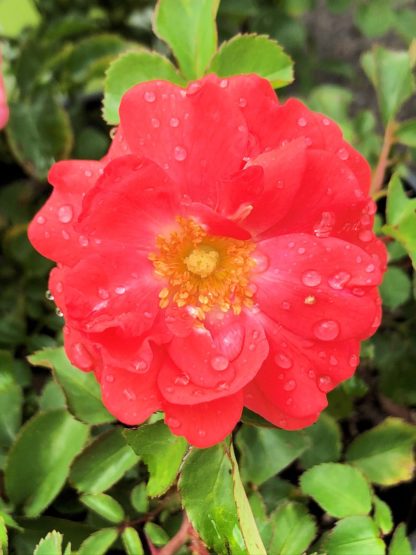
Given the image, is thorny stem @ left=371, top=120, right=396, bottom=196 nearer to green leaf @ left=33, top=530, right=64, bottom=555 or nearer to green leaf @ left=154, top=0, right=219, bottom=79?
green leaf @ left=154, top=0, right=219, bottom=79

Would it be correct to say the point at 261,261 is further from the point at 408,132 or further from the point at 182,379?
the point at 408,132

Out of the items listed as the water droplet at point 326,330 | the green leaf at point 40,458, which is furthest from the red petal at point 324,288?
the green leaf at point 40,458

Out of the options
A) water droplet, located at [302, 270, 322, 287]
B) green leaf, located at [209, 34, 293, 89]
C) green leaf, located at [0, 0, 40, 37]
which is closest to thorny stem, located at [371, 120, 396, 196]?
green leaf, located at [209, 34, 293, 89]

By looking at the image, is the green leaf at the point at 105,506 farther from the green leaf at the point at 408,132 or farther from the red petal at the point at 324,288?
the green leaf at the point at 408,132

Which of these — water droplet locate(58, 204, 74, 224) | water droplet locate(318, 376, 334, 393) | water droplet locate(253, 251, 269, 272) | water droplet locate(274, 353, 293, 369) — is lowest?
water droplet locate(318, 376, 334, 393)

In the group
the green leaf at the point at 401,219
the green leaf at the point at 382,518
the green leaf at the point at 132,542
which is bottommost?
the green leaf at the point at 382,518

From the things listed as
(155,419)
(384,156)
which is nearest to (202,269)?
(155,419)

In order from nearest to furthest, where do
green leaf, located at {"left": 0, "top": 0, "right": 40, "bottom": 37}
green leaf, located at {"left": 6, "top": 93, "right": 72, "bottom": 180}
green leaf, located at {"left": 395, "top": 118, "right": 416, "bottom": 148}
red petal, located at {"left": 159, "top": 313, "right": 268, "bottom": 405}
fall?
red petal, located at {"left": 159, "top": 313, "right": 268, "bottom": 405} → green leaf, located at {"left": 395, "top": 118, "right": 416, "bottom": 148} → green leaf, located at {"left": 6, "top": 93, "right": 72, "bottom": 180} → green leaf, located at {"left": 0, "top": 0, "right": 40, "bottom": 37}
